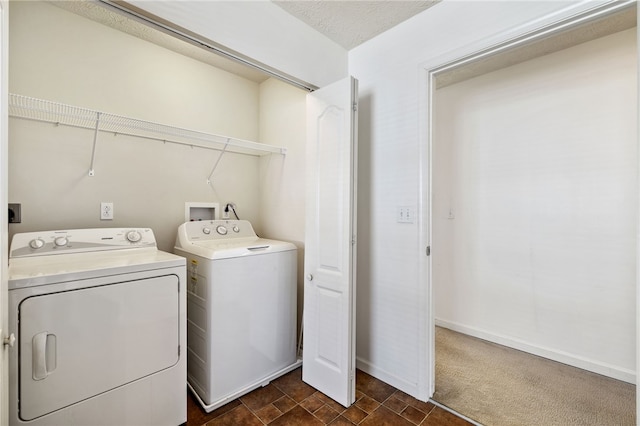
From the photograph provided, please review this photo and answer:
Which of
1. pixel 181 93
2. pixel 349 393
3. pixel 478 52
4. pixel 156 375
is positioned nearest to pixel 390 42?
pixel 478 52

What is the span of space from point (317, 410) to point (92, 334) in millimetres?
1263

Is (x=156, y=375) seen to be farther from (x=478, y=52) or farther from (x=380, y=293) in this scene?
(x=478, y=52)

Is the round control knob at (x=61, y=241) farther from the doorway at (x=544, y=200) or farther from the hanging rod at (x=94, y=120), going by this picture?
the doorway at (x=544, y=200)

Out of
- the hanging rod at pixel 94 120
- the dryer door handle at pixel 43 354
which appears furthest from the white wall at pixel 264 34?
the dryer door handle at pixel 43 354

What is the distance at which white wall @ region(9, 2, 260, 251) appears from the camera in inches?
68.6

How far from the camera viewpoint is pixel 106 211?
78.7 inches

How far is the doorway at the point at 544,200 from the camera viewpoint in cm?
207

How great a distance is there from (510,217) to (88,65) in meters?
3.41

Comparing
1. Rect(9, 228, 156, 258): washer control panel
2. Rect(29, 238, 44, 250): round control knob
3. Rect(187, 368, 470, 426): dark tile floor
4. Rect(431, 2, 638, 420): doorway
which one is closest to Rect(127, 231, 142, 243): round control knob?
Rect(9, 228, 156, 258): washer control panel

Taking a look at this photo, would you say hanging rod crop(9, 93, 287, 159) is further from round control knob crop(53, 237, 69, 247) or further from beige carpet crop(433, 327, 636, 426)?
beige carpet crop(433, 327, 636, 426)

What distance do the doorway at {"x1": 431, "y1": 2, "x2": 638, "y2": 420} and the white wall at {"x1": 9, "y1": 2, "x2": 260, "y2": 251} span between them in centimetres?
180

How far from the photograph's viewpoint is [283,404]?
70.7 inches

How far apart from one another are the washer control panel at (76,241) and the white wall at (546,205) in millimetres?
2010

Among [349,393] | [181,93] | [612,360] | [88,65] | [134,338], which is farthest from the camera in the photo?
[181,93]
